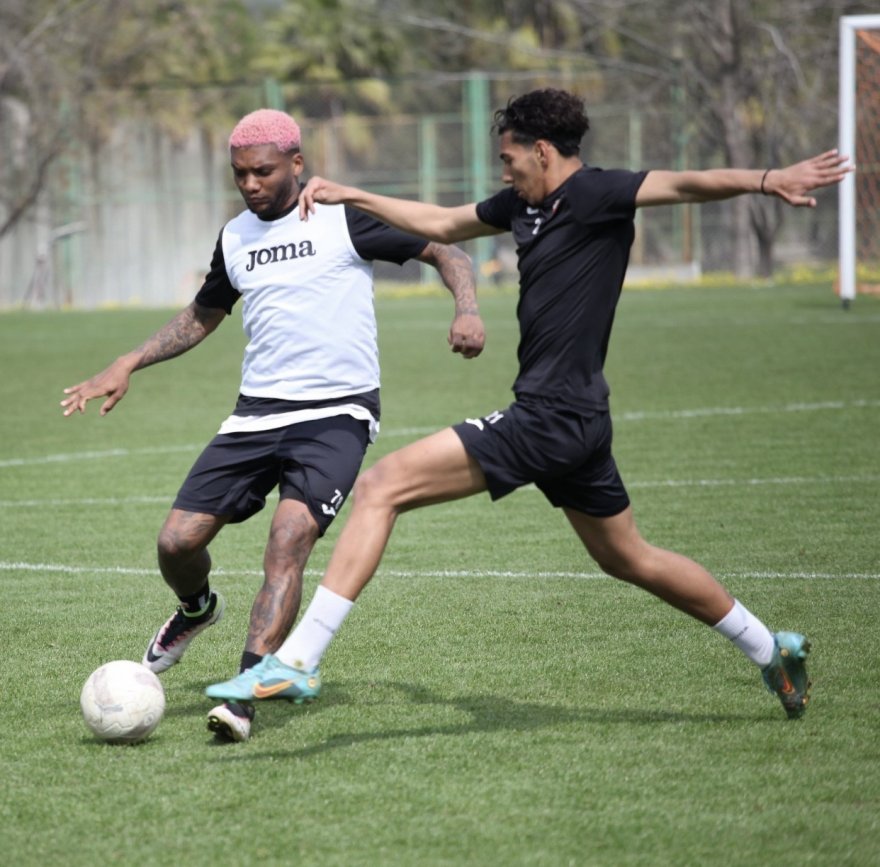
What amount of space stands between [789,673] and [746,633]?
0.65ft

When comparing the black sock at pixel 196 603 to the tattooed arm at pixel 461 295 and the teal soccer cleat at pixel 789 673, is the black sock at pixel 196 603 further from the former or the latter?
the teal soccer cleat at pixel 789 673

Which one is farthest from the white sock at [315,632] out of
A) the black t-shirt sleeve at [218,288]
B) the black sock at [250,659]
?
the black t-shirt sleeve at [218,288]

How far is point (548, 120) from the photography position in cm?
511

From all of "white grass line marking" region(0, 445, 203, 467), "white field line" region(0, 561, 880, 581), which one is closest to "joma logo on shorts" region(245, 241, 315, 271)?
"white field line" region(0, 561, 880, 581)

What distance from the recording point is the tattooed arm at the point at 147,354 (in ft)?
20.2

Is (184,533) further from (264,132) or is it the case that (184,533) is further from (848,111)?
(848,111)

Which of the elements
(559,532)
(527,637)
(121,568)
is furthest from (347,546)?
(559,532)

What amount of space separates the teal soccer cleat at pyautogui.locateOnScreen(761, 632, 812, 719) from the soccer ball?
2082 mm

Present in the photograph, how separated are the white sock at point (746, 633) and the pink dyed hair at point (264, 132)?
229 cm

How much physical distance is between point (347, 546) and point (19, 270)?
32.8m

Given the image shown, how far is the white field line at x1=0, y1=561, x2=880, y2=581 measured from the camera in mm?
7855

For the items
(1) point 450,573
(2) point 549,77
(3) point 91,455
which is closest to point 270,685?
(1) point 450,573

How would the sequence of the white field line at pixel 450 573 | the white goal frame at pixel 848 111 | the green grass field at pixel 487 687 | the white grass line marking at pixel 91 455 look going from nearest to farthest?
the green grass field at pixel 487 687, the white field line at pixel 450 573, the white grass line marking at pixel 91 455, the white goal frame at pixel 848 111

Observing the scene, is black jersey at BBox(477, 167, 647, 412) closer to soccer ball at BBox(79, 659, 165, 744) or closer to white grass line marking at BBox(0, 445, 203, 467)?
soccer ball at BBox(79, 659, 165, 744)
